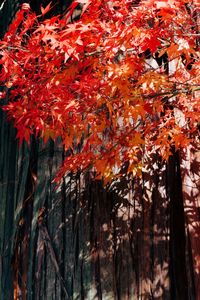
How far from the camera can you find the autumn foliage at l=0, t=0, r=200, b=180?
9.02ft

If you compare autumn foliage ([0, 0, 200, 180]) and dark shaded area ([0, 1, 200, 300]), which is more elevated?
autumn foliage ([0, 0, 200, 180])

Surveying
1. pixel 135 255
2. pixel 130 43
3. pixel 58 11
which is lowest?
pixel 135 255

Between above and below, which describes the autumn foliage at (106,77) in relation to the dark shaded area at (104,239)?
above

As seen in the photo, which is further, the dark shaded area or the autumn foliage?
the dark shaded area

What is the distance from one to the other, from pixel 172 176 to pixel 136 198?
0.36 meters

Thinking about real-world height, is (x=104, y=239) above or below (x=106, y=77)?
below

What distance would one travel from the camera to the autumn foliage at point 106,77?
275 cm

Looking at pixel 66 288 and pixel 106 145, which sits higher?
pixel 106 145

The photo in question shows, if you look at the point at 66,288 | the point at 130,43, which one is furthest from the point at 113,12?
the point at 66,288

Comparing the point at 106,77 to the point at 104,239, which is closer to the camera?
the point at 106,77

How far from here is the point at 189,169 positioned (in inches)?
150

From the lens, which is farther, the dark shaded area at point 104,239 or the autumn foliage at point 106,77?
the dark shaded area at point 104,239

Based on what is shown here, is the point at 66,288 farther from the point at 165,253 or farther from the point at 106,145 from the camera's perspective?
the point at 106,145

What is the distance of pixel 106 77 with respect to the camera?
3.06 metres
